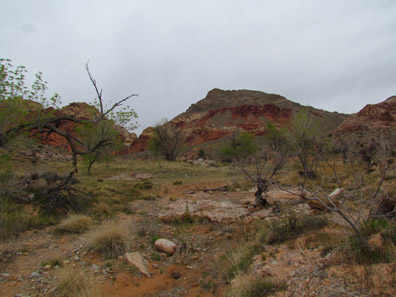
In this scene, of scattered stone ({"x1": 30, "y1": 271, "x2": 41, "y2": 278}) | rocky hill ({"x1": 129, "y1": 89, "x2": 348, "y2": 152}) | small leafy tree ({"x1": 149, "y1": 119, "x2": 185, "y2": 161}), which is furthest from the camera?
rocky hill ({"x1": 129, "y1": 89, "x2": 348, "y2": 152})

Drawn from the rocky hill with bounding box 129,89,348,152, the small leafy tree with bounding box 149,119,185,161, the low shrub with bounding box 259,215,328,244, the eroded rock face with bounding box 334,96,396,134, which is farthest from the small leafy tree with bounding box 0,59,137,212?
the rocky hill with bounding box 129,89,348,152

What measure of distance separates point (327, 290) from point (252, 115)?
69013 mm

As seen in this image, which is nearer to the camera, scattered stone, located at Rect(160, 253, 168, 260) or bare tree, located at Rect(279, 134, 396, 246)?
bare tree, located at Rect(279, 134, 396, 246)

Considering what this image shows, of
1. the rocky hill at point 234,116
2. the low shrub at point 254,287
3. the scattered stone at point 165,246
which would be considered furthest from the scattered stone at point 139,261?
the rocky hill at point 234,116

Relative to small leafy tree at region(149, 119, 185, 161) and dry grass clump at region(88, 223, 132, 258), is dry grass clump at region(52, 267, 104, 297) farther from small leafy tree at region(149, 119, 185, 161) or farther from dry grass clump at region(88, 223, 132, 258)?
small leafy tree at region(149, 119, 185, 161)

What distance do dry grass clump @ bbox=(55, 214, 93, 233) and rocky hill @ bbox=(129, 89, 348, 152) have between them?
52205 mm

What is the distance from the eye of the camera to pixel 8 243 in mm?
4316

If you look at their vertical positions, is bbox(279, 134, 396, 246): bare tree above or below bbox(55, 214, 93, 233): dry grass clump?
above

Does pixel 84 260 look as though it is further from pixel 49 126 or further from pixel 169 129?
pixel 169 129

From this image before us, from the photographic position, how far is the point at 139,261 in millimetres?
3979

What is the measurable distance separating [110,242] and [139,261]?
780mm

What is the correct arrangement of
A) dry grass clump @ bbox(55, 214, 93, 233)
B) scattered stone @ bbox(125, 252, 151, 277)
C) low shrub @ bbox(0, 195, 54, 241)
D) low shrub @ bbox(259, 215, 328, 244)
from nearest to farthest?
scattered stone @ bbox(125, 252, 151, 277) → low shrub @ bbox(259, 215, 328, 244) → low shrub @ bbox(0, 195, 54, 241) → dry grass clump @ bbox(55, 214, 93, 233)

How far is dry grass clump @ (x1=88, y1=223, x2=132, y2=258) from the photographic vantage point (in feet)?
13.8

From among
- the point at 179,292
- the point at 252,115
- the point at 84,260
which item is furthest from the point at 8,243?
the point at 252,115
